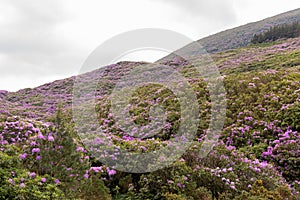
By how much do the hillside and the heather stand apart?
0.08 feet

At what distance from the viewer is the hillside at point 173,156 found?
689 cm

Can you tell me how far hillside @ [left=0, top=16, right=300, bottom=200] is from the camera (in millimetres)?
6891

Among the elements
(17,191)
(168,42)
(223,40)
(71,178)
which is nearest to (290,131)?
(168,42)

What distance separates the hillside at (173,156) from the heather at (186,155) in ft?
0.08

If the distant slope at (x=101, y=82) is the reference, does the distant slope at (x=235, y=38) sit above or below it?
above

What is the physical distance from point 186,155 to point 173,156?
0.60 metres

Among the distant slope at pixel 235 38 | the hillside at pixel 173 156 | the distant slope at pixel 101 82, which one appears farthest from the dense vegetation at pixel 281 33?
the hillside at pixel 173 156

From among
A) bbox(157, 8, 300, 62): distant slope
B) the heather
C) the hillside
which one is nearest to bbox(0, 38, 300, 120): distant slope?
the hillside

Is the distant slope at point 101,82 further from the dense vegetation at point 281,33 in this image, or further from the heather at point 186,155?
the dense vegetation at point 281,33

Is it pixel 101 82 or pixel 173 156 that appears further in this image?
pixel 101 82

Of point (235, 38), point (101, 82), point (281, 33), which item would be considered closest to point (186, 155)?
point (101, 82)

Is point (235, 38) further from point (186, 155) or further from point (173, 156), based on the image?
point (173, 156)

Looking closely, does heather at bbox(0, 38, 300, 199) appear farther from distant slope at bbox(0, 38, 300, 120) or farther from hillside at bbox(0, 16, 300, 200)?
distant slope at bbox(0, 38, 300, 120)

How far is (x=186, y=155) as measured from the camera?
9875 millimetres
